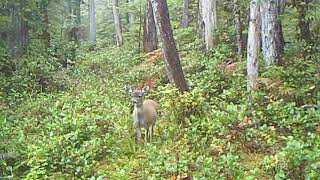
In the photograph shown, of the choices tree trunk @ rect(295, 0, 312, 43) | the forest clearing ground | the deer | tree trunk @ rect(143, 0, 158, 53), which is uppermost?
tree trunk @ rect(295, 0, 312, 43)

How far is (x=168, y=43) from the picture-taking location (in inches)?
417

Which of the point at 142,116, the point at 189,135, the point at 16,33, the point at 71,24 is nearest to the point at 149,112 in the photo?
the point at 142,116

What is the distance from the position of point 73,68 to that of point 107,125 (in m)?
10.2

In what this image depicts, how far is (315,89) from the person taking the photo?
959 cm

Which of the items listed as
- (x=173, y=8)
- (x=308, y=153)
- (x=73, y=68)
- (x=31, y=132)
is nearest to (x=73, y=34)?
(x=173, y=8)

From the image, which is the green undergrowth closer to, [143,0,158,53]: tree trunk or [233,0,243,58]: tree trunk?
[233,0,243,58]: tree trunk

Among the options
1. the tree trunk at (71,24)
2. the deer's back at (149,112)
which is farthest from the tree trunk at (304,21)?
the tree trunk at (71,24)

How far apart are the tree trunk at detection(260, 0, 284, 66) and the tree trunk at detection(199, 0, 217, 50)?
223 inches

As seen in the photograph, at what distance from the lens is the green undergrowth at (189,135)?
21.6ft

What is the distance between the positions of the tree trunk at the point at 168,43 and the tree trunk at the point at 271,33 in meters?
2.65

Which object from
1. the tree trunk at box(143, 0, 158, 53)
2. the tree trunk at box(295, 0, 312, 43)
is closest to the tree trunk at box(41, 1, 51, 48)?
the tree trunk at box(143, 0, 158, 53)

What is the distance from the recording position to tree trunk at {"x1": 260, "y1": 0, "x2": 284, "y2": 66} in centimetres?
1196

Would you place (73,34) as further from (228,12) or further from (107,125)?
(107,125)

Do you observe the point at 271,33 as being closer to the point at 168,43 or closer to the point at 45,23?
the point at 168,43
